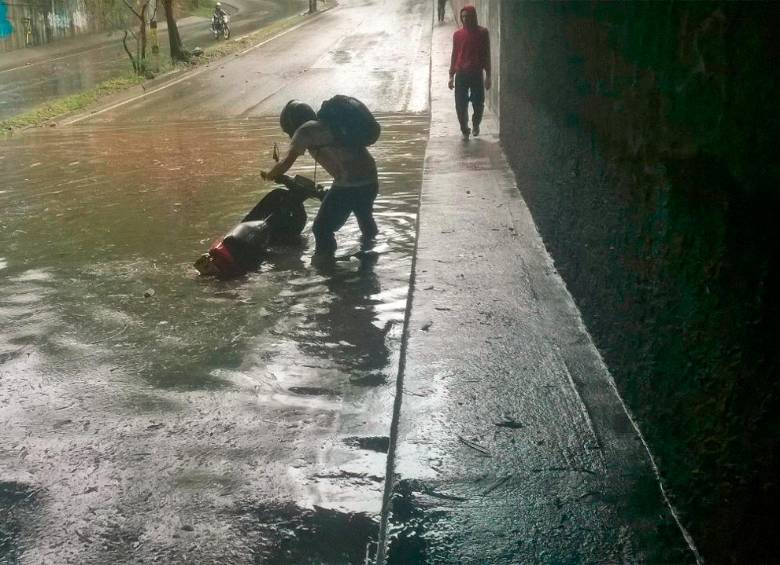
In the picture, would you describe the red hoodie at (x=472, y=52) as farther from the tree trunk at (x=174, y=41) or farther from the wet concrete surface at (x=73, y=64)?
the tree trunk at (x=174, y=41)

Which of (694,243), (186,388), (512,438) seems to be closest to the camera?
(694,243)

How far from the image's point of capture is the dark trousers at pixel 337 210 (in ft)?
21.5

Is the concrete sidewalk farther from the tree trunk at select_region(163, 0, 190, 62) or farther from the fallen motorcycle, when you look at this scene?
the tree trunk at select_region(163, 0, 190, 62)

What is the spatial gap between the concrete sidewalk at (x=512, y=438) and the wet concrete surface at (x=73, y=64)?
1591 cm

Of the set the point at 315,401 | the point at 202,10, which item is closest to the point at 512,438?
the point at 315,401

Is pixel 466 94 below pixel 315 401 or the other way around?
the other way around

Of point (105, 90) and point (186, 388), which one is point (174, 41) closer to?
point (105, 90)

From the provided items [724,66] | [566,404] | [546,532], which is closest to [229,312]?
[566,404]

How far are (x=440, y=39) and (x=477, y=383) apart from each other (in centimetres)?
2247

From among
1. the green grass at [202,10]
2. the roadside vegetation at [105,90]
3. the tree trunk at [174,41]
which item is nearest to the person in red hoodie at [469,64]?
the roadside vegetation at [105,90]

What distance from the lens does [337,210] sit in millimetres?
6590

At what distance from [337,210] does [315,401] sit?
2667 mm

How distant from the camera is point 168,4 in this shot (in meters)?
24.7

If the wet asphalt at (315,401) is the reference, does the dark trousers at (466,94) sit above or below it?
above
